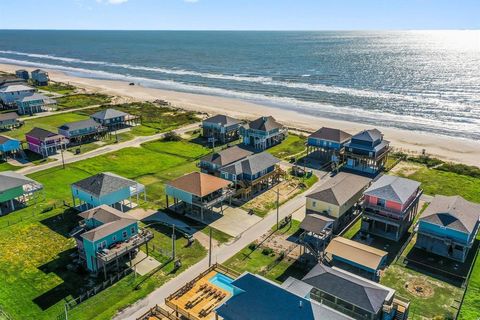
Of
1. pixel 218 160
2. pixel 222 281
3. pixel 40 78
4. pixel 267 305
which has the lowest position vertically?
pixel 222 281

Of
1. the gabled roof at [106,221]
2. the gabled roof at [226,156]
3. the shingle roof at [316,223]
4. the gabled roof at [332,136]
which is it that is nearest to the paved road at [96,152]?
the gabled roof at [226,156]

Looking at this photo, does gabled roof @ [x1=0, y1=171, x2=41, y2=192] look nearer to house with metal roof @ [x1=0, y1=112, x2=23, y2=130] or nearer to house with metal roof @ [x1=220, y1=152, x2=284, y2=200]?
house with metal roof @ [x1=220, y1=152, x2=284, y2=200]

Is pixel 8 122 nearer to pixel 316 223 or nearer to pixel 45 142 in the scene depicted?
pixel 45 142

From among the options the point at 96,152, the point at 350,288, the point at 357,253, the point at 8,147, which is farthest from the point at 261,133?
the point at 350,288

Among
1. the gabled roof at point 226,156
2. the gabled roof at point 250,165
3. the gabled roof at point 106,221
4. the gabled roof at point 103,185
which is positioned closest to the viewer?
the gabled roof at point 106,221

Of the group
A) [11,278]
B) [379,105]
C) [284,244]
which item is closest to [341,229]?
[284,244]

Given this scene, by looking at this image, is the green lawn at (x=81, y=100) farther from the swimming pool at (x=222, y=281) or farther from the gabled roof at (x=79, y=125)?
the swimming pool at (x=222, y=281)

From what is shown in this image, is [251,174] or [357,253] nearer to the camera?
[357,253]
